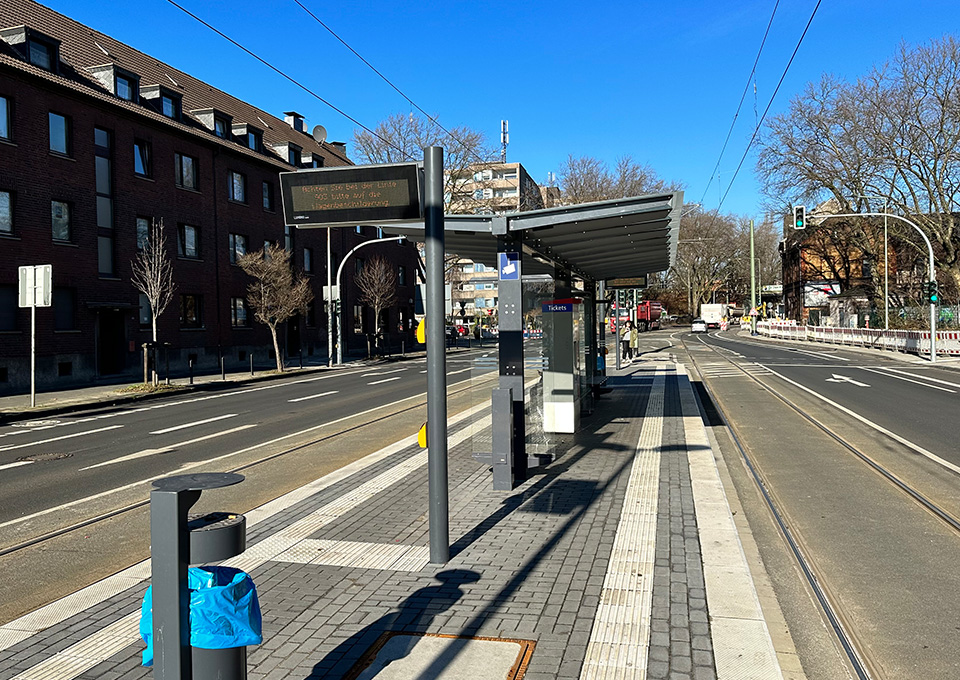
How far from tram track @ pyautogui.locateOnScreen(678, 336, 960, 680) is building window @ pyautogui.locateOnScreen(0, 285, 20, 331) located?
20838 mm

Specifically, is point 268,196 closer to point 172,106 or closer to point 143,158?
point 172,106

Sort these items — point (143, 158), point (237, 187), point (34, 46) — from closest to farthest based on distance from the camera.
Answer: point (34, 46), point (143, 158), point (237, 187)

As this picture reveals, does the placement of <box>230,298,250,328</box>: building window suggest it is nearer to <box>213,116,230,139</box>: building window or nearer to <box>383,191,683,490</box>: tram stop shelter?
<box>213,116,230,139</box>: building window

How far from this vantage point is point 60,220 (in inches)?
983

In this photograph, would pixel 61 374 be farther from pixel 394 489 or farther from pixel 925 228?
pixel 925 228

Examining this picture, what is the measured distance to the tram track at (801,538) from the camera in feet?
13.5

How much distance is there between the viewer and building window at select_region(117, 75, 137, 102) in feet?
93.1

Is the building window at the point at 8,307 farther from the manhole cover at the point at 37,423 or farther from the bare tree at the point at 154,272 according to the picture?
the manhole cover at the point at 37,423

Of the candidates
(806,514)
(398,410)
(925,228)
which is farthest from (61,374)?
(925,228)

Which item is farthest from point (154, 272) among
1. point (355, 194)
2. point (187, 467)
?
point (355, 194)

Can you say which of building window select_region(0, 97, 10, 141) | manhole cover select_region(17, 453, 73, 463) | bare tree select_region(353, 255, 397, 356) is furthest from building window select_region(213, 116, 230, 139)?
manhole cover select_region(17, 453, 73, 463)

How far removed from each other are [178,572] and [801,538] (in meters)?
5.35

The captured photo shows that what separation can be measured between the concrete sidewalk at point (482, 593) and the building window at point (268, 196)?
32.2 metres

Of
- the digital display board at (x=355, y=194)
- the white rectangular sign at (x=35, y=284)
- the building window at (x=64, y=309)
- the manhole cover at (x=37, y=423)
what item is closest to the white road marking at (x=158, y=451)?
the manhole cover at (x=37, y=423)
